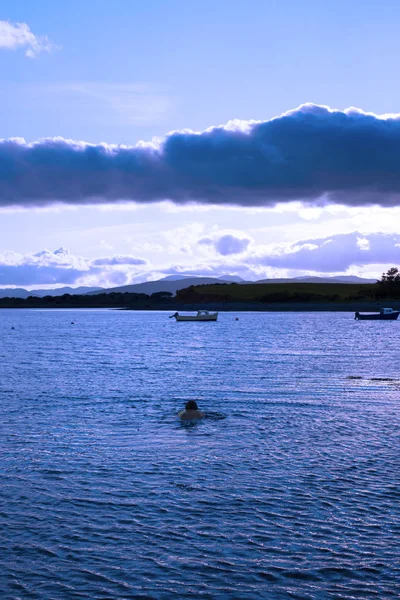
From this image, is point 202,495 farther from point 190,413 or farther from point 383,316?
point 383,316

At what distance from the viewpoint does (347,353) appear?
6094 cm

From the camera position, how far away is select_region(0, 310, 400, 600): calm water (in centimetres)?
1054

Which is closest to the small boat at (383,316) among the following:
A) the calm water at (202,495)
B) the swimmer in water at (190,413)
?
the calm water at (202,495)

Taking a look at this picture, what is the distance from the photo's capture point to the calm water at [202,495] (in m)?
10.5

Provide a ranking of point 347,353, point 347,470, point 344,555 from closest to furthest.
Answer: point 344,555, point 347,470, point 347,353

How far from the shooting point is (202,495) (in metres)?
15.0

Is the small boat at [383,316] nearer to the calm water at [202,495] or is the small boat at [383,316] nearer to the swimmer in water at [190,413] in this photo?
the calm water at [202,495]

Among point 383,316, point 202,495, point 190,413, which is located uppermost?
point 383,316

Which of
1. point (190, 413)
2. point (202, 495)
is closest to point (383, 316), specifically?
point (190, 413)

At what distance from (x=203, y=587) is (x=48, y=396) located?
23461mm

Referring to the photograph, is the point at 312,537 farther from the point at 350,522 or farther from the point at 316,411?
the point at 316,411

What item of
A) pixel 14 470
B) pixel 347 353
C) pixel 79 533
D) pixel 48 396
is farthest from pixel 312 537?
pixel 347 353

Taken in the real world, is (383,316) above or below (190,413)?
above

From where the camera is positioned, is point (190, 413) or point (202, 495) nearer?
point (202, 495)
